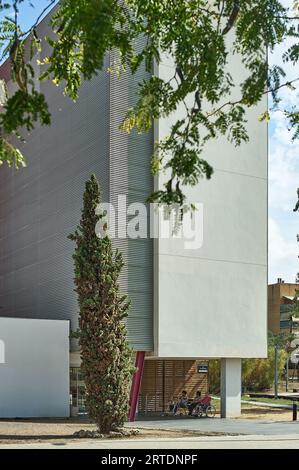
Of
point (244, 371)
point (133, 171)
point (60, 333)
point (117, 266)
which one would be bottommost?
point (244, 371)

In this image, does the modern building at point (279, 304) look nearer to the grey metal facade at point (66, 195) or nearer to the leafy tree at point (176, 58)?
the grey metal facade at point (66, 195)

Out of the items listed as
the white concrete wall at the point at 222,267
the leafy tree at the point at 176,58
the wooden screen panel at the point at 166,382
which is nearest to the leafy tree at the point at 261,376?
the wooden screen panel at the point at 166,382

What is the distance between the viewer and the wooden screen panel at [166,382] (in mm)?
41125

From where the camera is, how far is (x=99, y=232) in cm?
2794

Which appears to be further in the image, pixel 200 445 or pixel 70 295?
pixel 70 295

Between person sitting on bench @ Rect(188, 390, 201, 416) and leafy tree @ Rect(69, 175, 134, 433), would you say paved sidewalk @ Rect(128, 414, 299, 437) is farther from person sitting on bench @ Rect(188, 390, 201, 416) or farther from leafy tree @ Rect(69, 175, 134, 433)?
leafy tree @ Rect(69, 175, 134, 433)

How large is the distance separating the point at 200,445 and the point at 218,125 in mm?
14922

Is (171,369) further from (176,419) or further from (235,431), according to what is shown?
(235,431)

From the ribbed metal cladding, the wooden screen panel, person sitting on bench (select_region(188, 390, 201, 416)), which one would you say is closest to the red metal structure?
the ribbed metal cladding

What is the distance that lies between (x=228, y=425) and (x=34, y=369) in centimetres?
856

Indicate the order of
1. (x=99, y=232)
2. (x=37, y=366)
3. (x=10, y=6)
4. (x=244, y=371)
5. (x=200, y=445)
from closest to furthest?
(x=10, y=6), (x=200, y=445), (x=99, y=232), (x=37, y=366), (x=244, y=371)

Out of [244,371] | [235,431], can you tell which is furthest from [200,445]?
[244,371]

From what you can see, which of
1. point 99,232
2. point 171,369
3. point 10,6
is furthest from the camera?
point 171,369

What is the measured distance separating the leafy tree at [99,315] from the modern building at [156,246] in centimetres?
613
